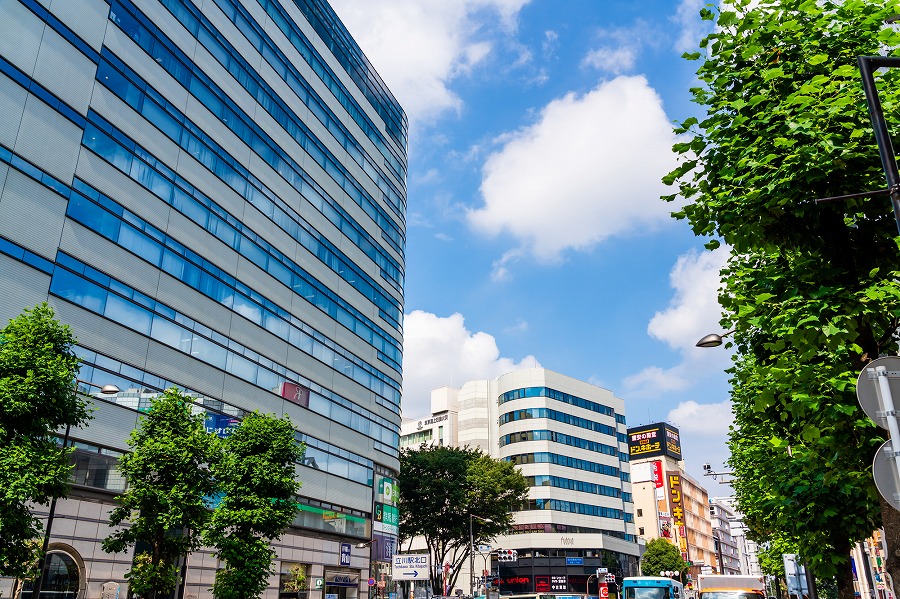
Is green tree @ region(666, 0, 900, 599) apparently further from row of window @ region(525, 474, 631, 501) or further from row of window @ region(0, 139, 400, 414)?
row of window @ region(525, 474, 631, 501)

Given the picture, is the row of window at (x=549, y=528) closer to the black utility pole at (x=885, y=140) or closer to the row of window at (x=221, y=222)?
the row of window at (x=221, y=222)

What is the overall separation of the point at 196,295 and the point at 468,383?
7883cm

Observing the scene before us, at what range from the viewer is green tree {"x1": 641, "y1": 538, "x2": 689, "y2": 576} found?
10362 centimetres

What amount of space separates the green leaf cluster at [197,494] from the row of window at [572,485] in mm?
62778

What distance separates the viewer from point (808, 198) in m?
11.0

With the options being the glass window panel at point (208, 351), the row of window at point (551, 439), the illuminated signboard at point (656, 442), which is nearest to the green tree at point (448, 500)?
the row of window at point (551, 439)

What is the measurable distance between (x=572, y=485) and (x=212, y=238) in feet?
226

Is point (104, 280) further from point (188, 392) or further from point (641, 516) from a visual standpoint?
point (641, 516)

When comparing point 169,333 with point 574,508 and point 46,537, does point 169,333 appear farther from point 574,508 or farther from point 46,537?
point 574,508

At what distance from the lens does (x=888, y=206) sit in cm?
1095

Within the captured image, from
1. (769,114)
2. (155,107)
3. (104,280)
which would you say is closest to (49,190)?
(104,280)

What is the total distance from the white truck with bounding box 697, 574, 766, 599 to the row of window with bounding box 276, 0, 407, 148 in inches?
1686

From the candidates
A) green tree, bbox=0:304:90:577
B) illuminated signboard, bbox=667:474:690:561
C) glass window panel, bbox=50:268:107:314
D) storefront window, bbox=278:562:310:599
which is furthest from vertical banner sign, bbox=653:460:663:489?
green tree, bbox=0:304:90:577

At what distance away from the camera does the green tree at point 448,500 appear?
61875 millimetres
